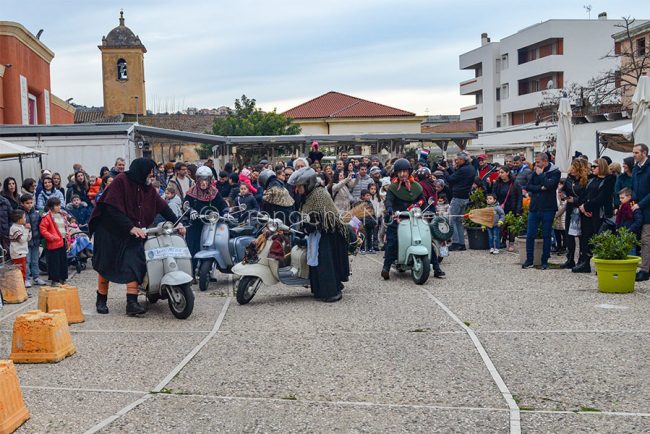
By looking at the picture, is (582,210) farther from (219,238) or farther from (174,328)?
(174,328)

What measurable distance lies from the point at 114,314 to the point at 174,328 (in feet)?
4.97

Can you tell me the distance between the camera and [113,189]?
34.7ft

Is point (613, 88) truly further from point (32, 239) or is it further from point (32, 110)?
point (32, 239)

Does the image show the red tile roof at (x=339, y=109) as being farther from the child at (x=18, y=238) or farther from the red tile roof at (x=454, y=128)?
the child at (x=18, y=238)

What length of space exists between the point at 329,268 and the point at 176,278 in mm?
2254

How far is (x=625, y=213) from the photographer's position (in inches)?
503

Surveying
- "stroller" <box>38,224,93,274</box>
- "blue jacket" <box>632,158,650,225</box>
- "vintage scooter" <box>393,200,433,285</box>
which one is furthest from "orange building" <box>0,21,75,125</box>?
"blue jacket" <box>632,158,650,225</box>

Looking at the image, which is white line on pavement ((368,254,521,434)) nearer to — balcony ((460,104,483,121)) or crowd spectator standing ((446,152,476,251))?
crowd spectator standing ((446,152,476,251))

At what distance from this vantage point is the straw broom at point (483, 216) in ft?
56.1

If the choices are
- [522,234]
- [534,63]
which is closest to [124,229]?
[522,234]

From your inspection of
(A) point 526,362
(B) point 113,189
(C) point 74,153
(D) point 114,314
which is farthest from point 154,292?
(C) point 74,153

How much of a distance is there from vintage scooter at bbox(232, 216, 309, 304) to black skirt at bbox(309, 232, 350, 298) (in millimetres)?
200

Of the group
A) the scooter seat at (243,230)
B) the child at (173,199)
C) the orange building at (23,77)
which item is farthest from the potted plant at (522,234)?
the orange building at (23,77)

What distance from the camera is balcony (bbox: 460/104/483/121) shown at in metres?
84.5
